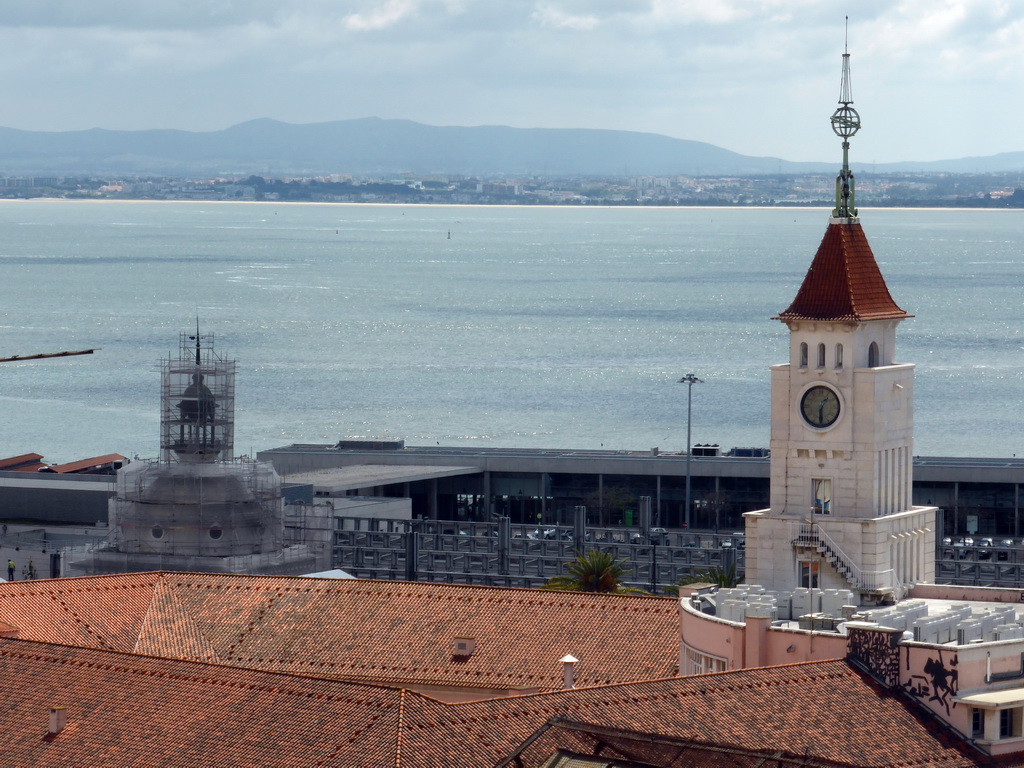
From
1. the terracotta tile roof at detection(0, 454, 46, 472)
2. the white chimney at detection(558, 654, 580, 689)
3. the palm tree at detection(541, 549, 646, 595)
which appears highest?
the white chimney at detection(558, 654, 580, 689)

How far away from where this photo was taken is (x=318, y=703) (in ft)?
107

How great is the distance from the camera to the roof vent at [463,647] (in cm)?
4253

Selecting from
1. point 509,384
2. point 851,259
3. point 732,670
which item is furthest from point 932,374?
point 732,670

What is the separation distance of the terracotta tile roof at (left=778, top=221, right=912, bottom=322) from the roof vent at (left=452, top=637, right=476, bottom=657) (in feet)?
30.4

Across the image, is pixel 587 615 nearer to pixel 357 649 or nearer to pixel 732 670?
pixel 357 649

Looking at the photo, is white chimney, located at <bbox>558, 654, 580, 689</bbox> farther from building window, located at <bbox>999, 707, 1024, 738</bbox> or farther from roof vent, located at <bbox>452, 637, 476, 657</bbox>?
building window, located at <bbox>999, 707, 1024, 738</bbox>

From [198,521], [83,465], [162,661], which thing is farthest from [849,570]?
[83,465]

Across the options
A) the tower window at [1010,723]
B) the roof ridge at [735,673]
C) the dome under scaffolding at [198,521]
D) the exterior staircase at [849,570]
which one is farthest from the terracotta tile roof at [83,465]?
the tower window at [1010,723]

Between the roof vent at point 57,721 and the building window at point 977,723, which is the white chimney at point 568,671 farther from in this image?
the roof vent at point 57,721

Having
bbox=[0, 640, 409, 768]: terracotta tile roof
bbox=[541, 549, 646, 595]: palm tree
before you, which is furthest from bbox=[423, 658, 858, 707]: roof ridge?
bbox=[541, 549, 646, 595]: palm tree

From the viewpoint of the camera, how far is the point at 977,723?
115 feet

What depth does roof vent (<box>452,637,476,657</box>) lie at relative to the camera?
4253 cm

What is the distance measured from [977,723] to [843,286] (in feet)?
46.2

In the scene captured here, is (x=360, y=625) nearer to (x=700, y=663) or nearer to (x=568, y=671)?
(x=568, y=671)
